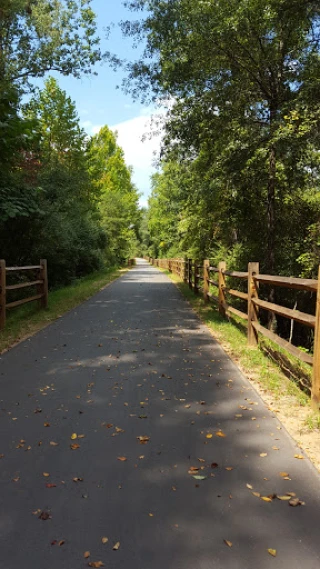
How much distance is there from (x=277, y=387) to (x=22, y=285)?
21.4 ft

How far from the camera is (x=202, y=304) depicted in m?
12.5

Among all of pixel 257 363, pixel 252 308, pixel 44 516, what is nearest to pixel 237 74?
pixel 252 308

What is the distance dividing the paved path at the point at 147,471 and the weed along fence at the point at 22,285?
113 inches

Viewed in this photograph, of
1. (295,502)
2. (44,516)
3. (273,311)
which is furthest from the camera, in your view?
(273,311)

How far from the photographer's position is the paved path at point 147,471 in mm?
2193

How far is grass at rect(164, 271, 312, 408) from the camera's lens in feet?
15.0

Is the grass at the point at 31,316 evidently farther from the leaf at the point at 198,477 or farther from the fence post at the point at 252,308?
the leaf at the point at 198,477

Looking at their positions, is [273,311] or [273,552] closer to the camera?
[273,552]

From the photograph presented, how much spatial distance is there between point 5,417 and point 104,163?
36.9 meters

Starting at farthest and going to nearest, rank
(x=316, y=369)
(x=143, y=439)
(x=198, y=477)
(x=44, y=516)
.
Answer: (x=316, y=369), (x=143, y=439), (x=198, y=477), (x=44, y=516)

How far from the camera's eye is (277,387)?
4844 millimetres

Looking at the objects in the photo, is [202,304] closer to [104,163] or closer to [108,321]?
[108,321]

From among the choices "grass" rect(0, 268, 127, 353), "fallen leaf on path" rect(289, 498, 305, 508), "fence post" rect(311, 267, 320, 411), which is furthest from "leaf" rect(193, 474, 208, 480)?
"grass" rect(0, 268, 127, 353)

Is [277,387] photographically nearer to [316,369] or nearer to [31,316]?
[316,369]
